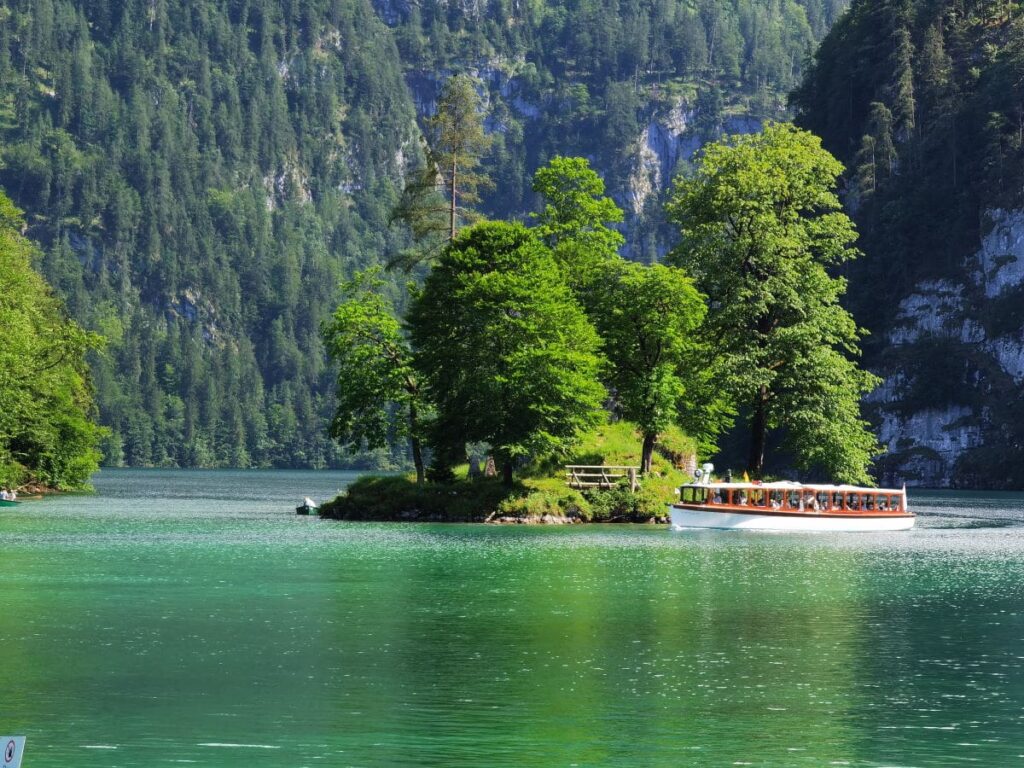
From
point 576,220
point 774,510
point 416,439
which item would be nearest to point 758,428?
point 774,510

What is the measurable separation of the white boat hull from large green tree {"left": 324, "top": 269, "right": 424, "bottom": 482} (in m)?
16.8

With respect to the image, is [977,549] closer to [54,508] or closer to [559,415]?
[559,415]

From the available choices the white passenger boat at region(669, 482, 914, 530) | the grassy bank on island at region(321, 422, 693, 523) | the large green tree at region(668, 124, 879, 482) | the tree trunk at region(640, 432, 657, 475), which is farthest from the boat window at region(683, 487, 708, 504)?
the large green tree at region(668, 124, 879, 482)

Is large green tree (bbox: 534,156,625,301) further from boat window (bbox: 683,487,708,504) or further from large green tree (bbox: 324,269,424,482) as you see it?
boat window (bbox: 683,487,708,504)

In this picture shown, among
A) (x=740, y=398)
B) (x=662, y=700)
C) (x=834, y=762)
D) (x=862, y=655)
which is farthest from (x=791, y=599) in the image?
(x=740, y=398)

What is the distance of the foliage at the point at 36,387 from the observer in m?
101

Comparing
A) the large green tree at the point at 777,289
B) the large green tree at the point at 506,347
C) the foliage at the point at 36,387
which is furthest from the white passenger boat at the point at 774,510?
the foliage at the point at 36,387

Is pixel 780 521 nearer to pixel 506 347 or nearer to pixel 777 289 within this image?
pixel 777 289

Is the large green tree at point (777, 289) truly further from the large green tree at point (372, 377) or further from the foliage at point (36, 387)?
the foliage at point (36, 387)

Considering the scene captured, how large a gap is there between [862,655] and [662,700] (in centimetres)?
789

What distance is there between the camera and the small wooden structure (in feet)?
298

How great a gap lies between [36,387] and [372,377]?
82.4 ft

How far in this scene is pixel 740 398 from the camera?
95.6 meters

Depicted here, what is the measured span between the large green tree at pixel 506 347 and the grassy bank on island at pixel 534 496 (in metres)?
1.85
